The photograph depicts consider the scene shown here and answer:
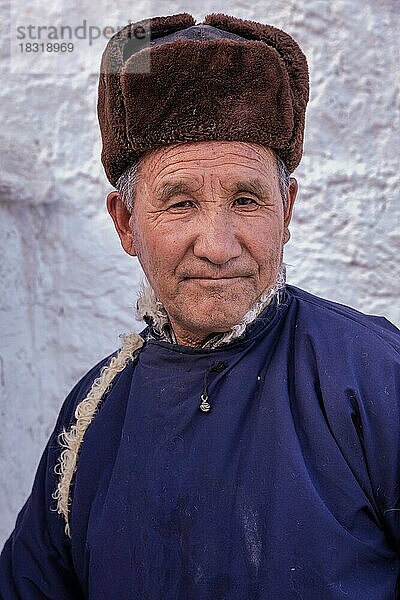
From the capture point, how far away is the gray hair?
1.65 m

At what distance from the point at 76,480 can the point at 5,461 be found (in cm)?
112

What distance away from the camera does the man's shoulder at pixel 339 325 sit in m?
1.58

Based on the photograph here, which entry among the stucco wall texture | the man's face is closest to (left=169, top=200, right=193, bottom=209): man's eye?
the man's face

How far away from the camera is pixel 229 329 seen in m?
1.62

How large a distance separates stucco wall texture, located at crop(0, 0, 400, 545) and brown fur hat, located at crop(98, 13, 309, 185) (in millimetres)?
1044

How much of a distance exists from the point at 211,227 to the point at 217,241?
3cm

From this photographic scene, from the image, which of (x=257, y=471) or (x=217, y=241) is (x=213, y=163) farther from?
(x=257, y=471)

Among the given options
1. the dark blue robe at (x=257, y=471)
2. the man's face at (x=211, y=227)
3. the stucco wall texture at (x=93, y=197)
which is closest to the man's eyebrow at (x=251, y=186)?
the man's face at (x=211, y=227)

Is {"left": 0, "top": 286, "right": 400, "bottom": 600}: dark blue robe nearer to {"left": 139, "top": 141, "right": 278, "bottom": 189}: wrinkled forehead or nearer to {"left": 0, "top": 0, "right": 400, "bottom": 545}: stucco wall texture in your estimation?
{"left": 139, "top": 141, "right": 278, "bottom": 189}: wrinkled forehead

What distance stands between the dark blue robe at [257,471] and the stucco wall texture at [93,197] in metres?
0.96

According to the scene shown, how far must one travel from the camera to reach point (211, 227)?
5.05 ft

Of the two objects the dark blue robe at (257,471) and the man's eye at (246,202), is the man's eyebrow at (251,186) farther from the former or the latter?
the dark blue robe at (257,471)

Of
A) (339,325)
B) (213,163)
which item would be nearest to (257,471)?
(339,325)

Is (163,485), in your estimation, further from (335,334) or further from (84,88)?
(84,88)
